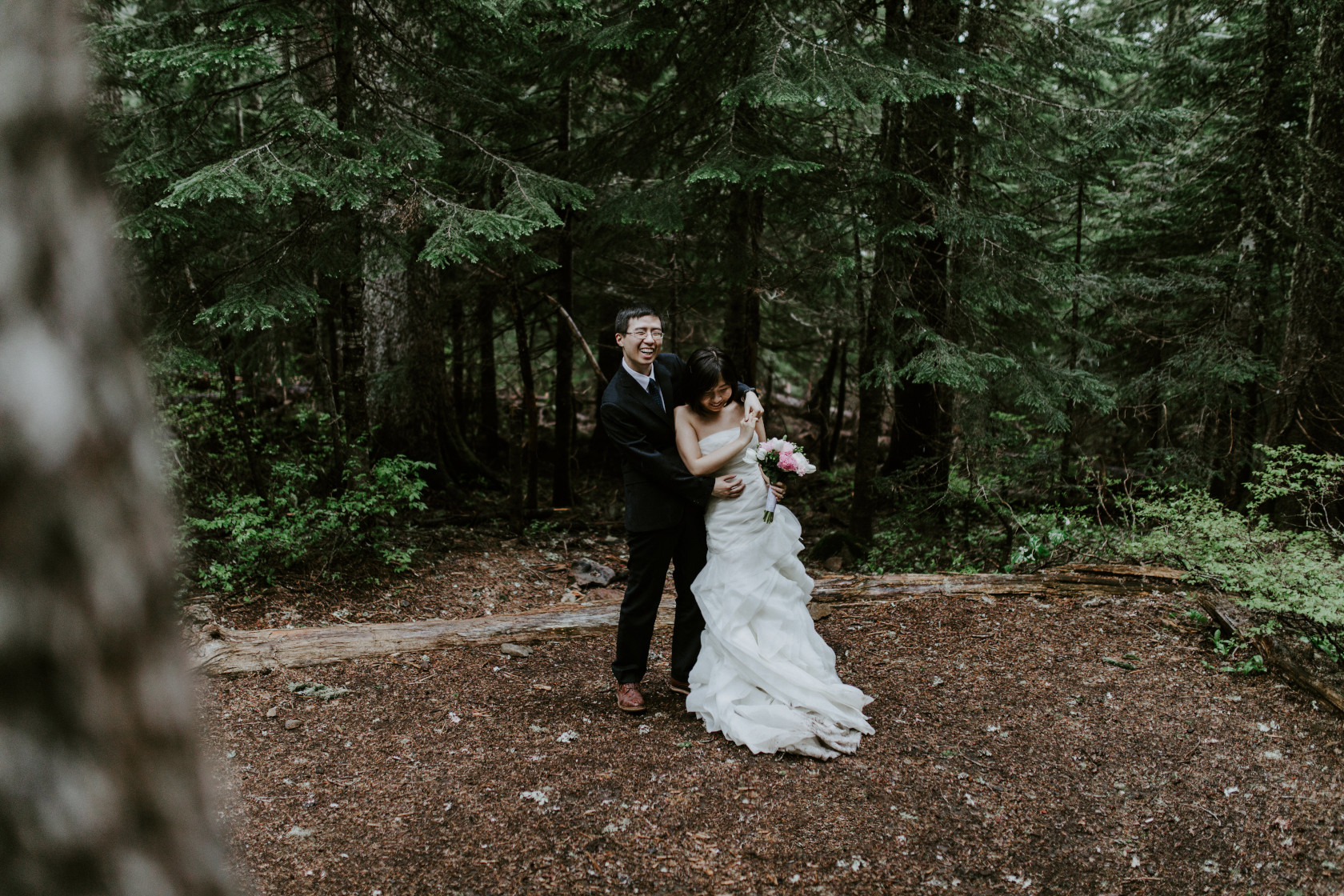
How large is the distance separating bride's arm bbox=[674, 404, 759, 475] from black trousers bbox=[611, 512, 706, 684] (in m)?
0.45

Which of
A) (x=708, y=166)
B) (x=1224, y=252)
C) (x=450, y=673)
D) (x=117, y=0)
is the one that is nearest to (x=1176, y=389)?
(x=1224, y=252)

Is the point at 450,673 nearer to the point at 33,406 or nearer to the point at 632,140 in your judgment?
the point at 33,406

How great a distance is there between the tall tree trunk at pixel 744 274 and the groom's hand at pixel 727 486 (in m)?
3.98

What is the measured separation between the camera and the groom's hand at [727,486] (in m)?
4.64

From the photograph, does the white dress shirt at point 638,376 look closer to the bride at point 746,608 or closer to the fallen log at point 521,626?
the bride at point 746,608

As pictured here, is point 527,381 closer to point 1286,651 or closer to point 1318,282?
point 1286,651

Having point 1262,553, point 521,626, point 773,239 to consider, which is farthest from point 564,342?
point 1262,553

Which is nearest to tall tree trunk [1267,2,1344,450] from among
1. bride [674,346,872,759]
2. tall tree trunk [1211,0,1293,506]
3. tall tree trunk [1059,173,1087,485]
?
tall tree trunk [1211,0,1293,506]

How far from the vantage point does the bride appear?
4395mm

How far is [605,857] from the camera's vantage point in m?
3.29

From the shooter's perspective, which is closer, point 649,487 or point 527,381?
point 649,487

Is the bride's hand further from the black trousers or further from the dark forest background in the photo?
the dark forest background

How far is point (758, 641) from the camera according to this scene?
4.64 m

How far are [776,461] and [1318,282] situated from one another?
855 cm
